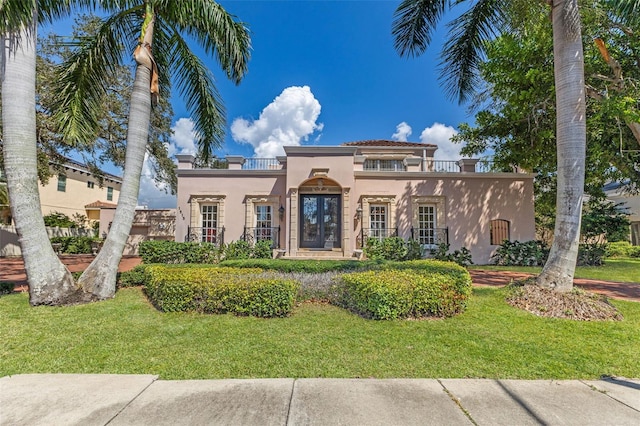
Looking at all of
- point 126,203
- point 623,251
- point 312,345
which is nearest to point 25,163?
point 126,203

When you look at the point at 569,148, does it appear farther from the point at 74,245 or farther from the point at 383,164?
the point at 74,245

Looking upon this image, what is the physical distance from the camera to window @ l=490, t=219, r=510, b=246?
42.7 ft

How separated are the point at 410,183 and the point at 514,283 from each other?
7.20 metres

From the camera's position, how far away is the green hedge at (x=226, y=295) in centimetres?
505

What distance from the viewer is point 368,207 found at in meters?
12.8

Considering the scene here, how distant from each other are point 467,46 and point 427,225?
23.6ft

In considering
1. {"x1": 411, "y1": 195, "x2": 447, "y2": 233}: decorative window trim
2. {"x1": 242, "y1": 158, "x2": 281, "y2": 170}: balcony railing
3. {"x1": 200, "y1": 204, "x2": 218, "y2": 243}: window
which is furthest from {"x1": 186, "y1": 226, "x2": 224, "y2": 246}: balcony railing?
{"x1": 411, "y1": 195, "x2": 447, "y2": 233}: decorative window trim

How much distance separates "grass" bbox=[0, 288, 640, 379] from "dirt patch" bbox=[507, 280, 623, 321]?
290 mm

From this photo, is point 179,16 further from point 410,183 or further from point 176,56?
point 410,183

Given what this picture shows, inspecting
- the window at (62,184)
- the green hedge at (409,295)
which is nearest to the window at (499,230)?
the green hedge at (409,295)

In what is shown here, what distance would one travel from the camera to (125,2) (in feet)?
21.9

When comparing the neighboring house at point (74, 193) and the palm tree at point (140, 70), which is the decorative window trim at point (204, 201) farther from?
the neighboring house at point (74, 193)

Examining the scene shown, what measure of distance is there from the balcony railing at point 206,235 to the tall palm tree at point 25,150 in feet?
23.4

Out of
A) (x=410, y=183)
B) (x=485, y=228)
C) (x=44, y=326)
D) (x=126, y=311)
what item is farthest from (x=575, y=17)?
(x=44, y=326)
